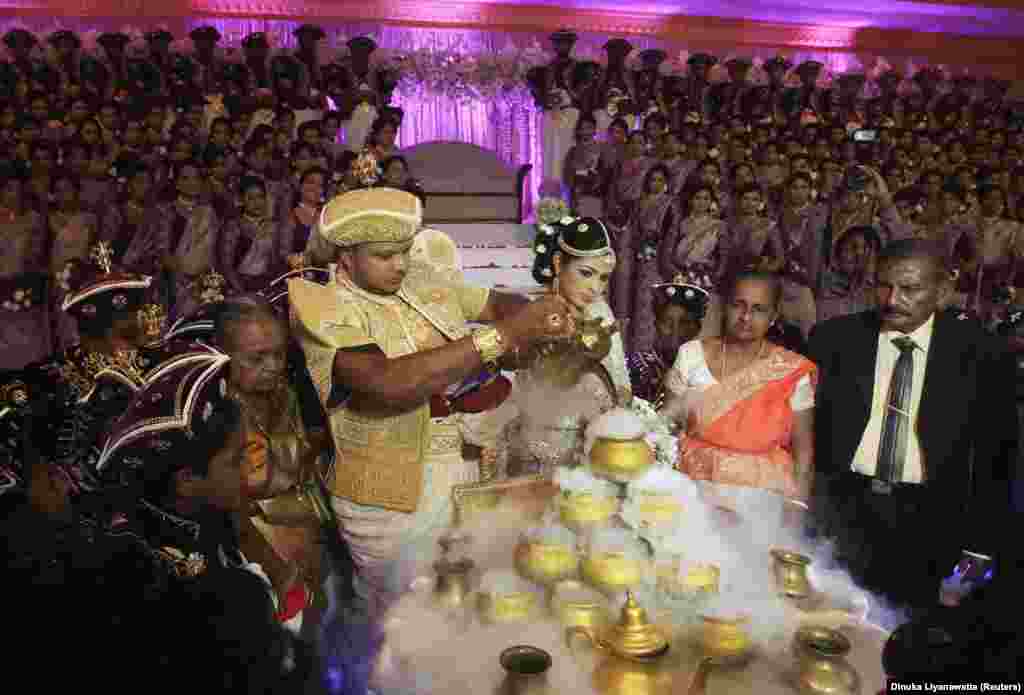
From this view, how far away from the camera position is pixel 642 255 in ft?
27.2

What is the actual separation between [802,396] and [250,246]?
5.42 metres

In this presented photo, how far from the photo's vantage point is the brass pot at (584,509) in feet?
7.15

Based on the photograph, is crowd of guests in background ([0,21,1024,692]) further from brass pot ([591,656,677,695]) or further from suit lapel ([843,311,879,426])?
suit lapel ([843,311,879,426])

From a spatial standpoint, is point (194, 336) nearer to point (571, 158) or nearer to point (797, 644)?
point (797, 644)

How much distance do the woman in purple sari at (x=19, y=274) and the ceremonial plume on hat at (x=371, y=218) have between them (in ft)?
20.0

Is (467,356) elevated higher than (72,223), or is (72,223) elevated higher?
(467,356)

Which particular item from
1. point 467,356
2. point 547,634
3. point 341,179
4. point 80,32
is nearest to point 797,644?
point 547,634

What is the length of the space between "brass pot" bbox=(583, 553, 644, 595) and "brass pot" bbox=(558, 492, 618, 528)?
0.16 metres

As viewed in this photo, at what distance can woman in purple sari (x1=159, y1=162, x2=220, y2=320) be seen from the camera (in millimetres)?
7203

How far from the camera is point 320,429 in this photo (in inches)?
104

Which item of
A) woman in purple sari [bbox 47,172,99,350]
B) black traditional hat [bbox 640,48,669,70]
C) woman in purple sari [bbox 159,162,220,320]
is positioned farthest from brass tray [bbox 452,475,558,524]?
black traditional hat [bbox 640,48,669,70]

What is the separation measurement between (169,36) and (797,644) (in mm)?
10039

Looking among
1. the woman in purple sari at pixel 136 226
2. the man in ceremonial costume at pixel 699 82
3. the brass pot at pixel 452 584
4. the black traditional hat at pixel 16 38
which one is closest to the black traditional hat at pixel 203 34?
the black traditional hat at pixel 16 38

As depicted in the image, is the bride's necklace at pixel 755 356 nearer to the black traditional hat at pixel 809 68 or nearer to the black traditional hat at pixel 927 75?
the black traditional hat at pixel 809 68
